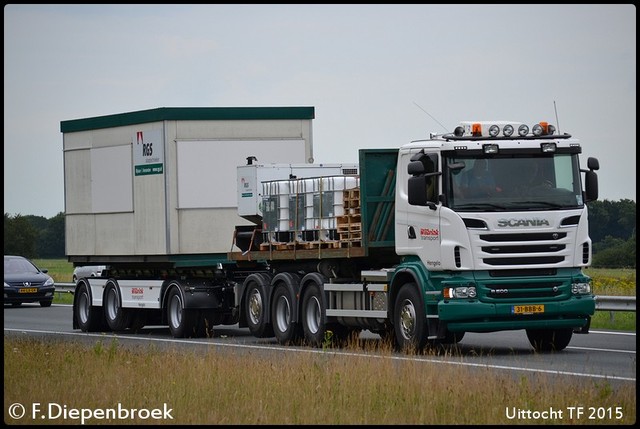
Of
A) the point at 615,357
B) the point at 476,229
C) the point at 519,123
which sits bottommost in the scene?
the point at 615,357

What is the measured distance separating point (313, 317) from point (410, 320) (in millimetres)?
3215

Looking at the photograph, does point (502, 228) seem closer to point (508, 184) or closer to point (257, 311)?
point (508, 184)

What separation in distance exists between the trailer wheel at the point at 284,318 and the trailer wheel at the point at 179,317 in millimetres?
2694

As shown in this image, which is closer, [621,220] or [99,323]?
[99,323]

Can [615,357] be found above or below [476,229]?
below

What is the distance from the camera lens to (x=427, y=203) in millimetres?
20141

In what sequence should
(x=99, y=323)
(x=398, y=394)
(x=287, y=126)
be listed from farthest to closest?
(x=99, y=323) → (x=287, y=126) → (x=398, y=394)

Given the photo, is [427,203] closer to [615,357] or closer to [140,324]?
[615,357]

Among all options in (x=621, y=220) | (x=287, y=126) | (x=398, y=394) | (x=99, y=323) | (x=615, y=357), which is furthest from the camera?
(x=621, y=220)

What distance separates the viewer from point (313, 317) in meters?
23.4

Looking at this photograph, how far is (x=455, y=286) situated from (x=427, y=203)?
4.06 ft

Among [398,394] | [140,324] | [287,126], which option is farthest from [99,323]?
[398,394]

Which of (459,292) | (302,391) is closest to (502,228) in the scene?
(459,292)

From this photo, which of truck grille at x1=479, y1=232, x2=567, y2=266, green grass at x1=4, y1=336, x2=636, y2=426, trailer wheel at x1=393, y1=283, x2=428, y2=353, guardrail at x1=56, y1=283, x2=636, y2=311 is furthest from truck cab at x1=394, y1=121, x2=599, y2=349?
guardrail at x1=56, y1=283, x2=636, y2=311
